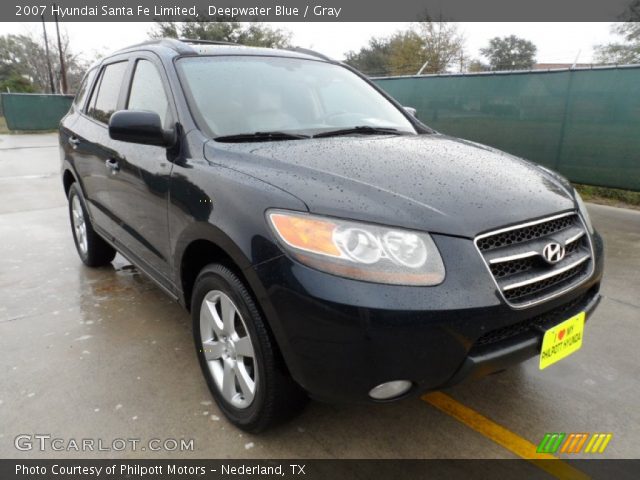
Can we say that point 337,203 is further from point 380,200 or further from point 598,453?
point 598,453

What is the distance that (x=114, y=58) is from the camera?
361 centimetres

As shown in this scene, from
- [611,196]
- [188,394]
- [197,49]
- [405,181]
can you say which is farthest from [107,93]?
[611,196]

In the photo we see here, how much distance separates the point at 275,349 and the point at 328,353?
0.28 m

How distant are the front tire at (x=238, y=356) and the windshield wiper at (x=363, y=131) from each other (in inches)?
37.7

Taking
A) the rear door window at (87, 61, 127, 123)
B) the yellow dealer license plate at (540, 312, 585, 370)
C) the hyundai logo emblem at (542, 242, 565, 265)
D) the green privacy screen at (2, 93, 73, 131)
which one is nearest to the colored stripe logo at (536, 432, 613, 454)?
the yellow dealer license plate at (540, 312, 585, 370)

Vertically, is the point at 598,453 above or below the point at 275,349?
below

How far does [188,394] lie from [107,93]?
2362 millimetres

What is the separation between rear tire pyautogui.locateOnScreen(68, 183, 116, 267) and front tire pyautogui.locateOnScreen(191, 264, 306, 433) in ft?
7.47

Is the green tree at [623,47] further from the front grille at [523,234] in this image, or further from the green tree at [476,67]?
the front grille at [523,234]

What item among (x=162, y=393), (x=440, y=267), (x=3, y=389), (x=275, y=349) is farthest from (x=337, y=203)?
(x=3, y=389)

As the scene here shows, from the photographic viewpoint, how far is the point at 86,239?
420 cm

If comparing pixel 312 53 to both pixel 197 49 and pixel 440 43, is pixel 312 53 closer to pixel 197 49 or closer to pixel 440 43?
pixel 197 49

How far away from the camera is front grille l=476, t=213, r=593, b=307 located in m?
1.73

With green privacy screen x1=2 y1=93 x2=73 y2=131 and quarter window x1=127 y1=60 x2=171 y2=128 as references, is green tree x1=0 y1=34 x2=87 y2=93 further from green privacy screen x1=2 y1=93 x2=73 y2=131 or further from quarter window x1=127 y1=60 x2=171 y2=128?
quarter window x1=127 y1=60 x2=171 y2=128
